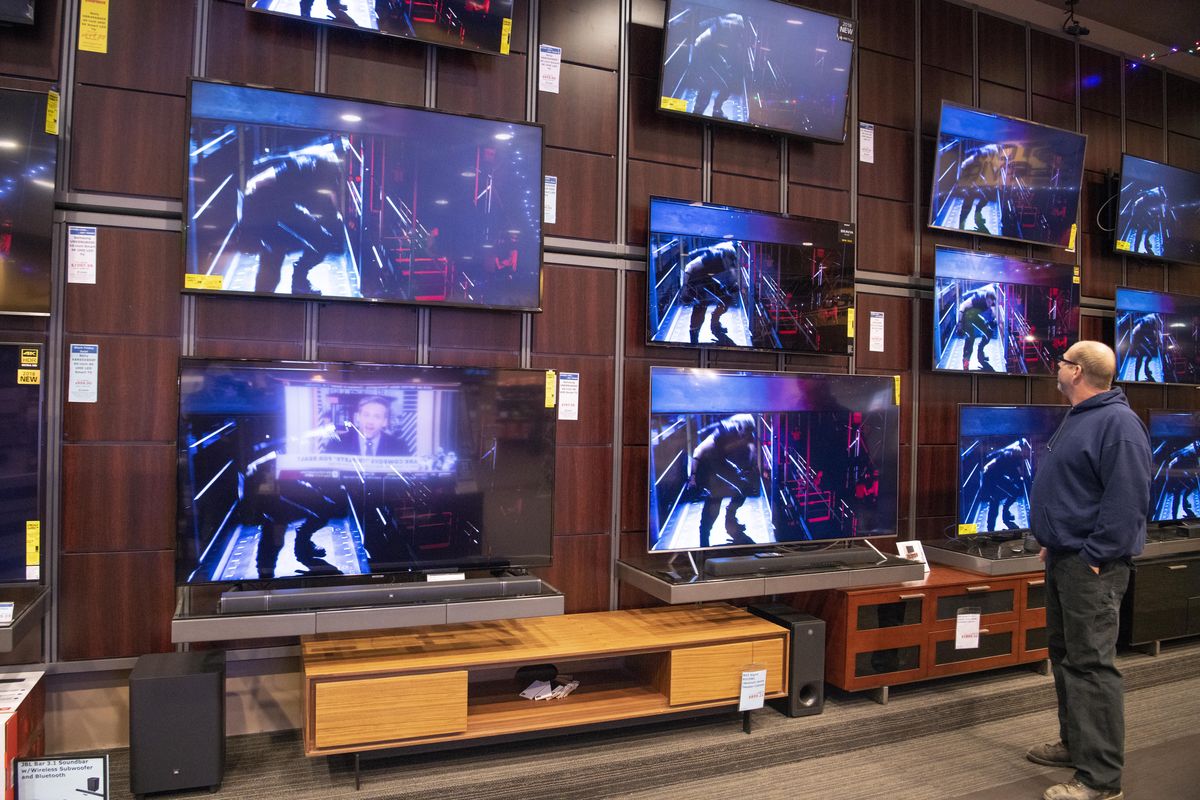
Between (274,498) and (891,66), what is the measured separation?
12.1 ft

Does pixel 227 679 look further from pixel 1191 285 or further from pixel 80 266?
pixel 1191 285

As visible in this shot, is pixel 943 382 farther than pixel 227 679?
Yes

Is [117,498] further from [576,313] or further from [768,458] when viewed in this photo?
[768,458]

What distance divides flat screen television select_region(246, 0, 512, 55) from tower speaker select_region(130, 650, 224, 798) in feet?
7.67

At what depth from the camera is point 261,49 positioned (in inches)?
114

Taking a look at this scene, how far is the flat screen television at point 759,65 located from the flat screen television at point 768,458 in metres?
1.22

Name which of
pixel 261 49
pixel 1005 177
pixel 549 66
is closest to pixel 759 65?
pixel 549 66

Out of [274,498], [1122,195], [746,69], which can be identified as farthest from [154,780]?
[1122,195]

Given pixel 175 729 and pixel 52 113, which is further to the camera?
pixel 52 113

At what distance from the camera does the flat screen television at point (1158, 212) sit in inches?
180

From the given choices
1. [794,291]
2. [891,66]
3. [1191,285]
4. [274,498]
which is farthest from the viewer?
[1191,285]

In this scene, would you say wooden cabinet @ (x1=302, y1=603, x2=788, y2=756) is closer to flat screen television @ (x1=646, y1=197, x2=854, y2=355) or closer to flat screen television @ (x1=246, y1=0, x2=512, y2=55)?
flat screen television @ (x1=646, y1=197, x2=854, y2=355)

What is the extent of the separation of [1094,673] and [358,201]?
10.2ft

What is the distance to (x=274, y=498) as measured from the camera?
8.62 ft
